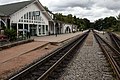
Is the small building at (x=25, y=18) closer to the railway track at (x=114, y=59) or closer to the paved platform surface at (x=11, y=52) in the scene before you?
the paved platform surface at (x=11, y=52)

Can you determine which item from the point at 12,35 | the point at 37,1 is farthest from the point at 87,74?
the point at 37,1

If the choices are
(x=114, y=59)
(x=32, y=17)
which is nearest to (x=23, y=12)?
(x=32, y=17)

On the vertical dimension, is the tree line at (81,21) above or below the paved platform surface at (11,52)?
above

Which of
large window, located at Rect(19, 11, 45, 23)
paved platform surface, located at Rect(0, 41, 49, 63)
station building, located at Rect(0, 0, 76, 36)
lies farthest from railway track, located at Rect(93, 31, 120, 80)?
large window, located at Rect(19, 11, 45, 23)

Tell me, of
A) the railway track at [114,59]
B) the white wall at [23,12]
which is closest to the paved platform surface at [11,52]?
the railway track at [114,59]

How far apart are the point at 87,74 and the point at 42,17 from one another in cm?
3175

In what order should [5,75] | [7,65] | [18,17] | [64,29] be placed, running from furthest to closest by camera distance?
[64,29]
[18,17]
[7,65]
[5,75]

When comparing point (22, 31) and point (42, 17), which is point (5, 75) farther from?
point (42, 17)

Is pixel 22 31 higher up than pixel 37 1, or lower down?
lower down

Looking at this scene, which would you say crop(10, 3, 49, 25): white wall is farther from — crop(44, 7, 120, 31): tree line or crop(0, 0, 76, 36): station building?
crop(44, 7, 120, 31): tree line

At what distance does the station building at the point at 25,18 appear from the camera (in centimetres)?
2961

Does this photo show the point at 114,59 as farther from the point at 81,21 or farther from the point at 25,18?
the point at 81,21

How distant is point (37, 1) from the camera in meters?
36.7

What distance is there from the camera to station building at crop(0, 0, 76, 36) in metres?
29.6
